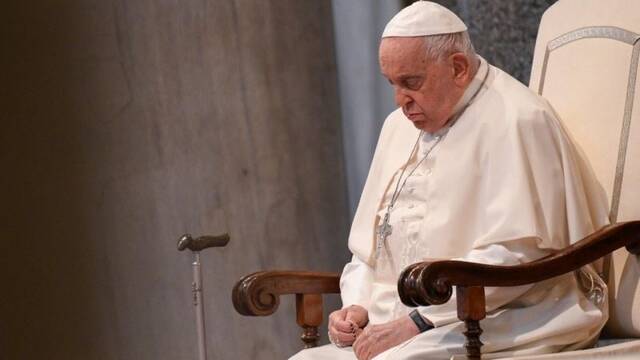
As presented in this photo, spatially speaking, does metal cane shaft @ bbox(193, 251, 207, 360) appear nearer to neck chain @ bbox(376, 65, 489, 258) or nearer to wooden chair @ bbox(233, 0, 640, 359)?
wooden chair @ bbox(233, 0, 640, 359)

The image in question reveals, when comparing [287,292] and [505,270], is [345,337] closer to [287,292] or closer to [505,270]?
[287,292]

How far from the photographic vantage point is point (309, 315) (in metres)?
3.97

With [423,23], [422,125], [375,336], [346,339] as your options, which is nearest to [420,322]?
[375,336]

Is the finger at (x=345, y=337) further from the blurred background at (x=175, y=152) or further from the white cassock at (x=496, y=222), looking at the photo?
the blurred background at (x=175, y=152)

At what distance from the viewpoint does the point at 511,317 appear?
135 inches

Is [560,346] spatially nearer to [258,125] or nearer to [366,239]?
[366,239]

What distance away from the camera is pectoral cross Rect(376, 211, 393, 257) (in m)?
3.87

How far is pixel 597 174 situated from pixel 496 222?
43 centimetres

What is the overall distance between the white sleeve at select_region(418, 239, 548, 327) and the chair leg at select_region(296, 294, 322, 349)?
0.57 metres

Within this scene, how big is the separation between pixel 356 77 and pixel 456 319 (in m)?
2.53

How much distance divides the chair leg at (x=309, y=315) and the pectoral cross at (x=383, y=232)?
0.88ft

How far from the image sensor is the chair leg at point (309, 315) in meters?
3.96

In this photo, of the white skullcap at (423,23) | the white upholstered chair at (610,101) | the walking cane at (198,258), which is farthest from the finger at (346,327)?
the white skullcap at (423,23)

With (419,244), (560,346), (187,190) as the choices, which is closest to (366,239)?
(419,244)
